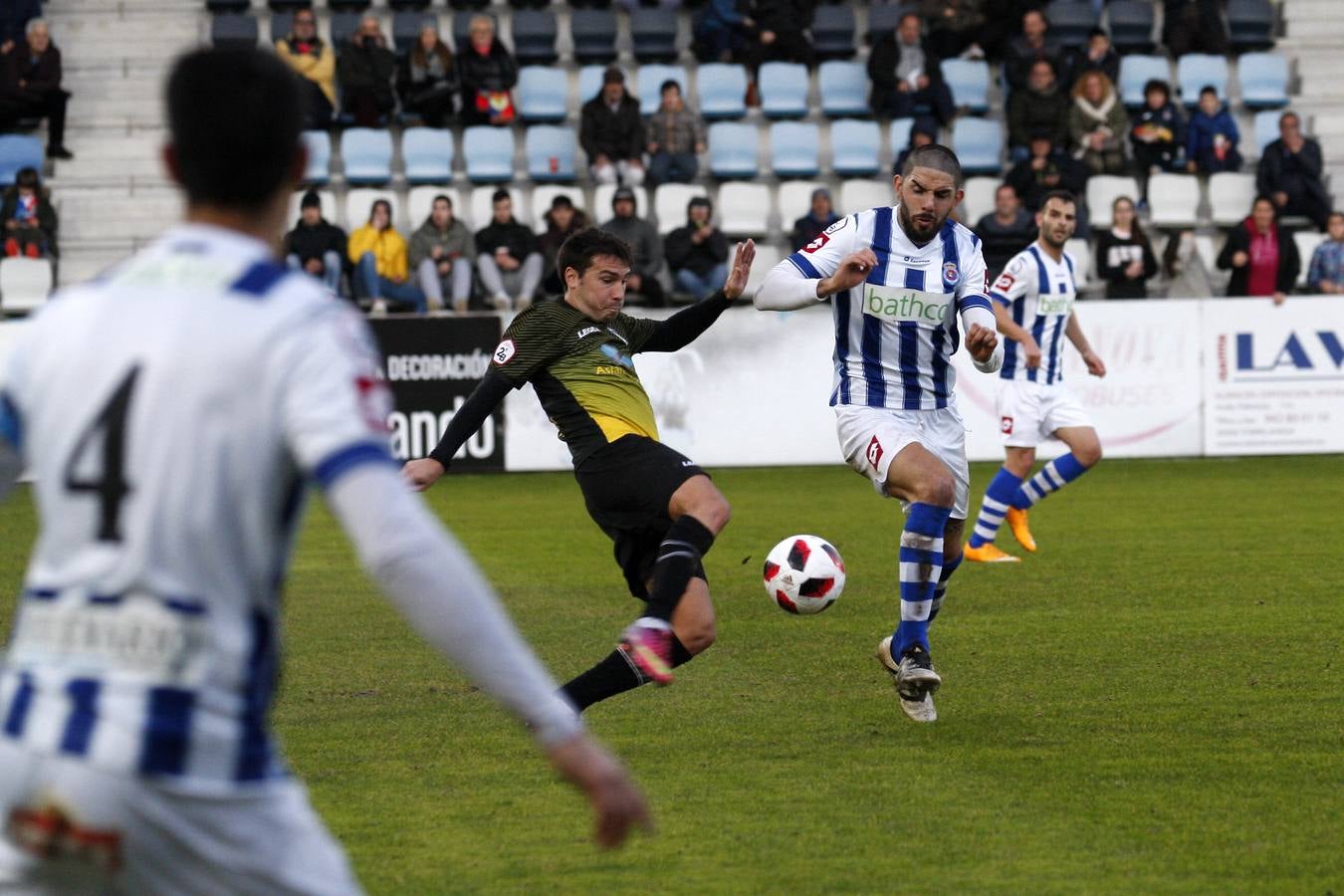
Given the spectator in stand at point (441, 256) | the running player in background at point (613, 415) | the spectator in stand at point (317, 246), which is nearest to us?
the running player in background at point (613, 415)

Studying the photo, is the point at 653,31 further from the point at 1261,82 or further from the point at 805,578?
the point at 805,578

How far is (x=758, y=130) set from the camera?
23.0 meters

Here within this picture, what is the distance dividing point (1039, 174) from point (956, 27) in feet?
10.7

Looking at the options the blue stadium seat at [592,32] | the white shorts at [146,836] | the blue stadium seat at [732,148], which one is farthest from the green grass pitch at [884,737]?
the blue stadium seat at [592,32]

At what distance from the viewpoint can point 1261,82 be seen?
23.5 m

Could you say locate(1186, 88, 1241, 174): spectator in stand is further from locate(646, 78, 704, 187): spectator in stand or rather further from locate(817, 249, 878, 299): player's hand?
locate(817, 249, 878, 299): player's hand

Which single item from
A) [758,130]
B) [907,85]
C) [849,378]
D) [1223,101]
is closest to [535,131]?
[758,130]

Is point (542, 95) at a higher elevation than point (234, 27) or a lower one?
lower

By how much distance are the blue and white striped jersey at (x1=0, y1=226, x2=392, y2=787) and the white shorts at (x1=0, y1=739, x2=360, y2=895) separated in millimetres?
27

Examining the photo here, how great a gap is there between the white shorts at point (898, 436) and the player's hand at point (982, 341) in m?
0.60

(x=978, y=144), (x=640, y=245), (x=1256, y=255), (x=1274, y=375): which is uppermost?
(x=978, y=144)

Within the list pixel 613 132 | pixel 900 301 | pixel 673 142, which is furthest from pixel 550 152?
pixel 900 301

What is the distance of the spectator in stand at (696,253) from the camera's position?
19875 mm

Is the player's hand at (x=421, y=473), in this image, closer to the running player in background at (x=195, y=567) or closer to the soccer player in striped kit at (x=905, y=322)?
the soccer player in striped kit at (x=905, y=322)
